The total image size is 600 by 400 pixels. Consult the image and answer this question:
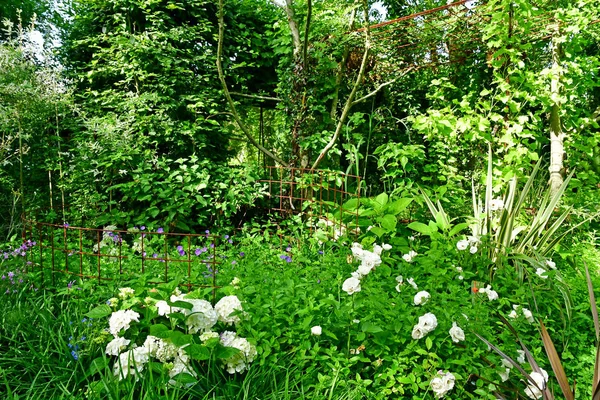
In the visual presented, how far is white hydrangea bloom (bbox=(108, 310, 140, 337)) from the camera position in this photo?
1678 millimetres

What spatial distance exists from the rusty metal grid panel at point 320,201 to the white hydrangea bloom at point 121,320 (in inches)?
61.3

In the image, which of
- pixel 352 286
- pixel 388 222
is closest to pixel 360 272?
pixel 352 286

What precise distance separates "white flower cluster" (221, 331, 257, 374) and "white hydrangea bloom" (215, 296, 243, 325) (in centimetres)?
7

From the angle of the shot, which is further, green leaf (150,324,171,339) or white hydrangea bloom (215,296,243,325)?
white hydrangea bloom (215,296,243,325)

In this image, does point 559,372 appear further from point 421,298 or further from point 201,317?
point 201,317

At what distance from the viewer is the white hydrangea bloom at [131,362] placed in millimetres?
1604

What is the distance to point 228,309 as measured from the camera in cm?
176

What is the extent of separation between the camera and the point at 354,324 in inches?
70.2

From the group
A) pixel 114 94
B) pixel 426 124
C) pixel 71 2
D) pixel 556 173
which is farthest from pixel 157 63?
pixel 556 173

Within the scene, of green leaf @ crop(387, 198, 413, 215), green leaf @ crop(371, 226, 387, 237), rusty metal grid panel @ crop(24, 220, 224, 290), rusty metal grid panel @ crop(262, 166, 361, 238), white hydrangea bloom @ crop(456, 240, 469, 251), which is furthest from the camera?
rusty metal grid panel @ crop(262, 166, 361, 238)

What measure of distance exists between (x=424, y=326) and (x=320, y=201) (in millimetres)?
1554

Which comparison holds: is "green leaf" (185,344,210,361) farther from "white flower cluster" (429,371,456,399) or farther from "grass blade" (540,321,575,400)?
"grass blade" (540,321,575,400)

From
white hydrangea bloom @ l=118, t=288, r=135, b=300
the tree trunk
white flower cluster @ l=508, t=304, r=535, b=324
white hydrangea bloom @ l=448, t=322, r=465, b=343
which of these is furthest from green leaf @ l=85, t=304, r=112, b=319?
the tree trunk

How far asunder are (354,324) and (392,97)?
380 centimetres
